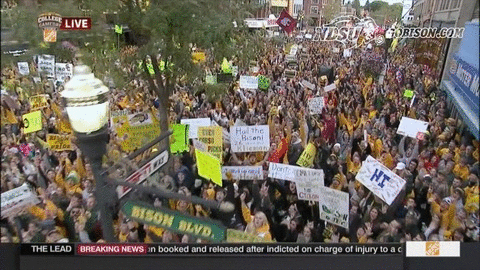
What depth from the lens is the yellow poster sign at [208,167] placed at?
312 cm

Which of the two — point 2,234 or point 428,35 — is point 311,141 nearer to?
point 428,35

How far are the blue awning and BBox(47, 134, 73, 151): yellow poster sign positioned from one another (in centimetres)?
255

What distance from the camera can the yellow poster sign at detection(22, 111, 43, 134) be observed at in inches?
119

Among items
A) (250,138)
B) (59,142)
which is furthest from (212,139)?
(59,142)

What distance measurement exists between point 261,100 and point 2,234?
2047 mm

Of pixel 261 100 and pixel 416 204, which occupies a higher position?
pixel 261 100

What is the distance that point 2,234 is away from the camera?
316 centimetres

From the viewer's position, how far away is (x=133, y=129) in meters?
3.06

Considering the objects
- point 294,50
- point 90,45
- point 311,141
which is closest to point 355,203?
point 311,141

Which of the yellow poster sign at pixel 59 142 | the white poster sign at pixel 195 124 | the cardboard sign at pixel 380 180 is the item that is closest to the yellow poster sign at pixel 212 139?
the white poster sign at pixel 195 124

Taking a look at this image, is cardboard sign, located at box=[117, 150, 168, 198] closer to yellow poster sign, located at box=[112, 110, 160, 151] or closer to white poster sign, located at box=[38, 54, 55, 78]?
yellow poster sign, located at box=[112, 110, 160, 151]

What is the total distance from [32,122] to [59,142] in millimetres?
221

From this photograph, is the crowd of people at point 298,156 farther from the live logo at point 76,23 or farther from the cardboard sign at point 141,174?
the live logo at point 76,23

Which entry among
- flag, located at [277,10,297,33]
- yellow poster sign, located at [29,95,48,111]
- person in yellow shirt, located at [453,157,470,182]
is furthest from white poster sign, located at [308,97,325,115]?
yellow poster sign, located at [29,95,48,111]
